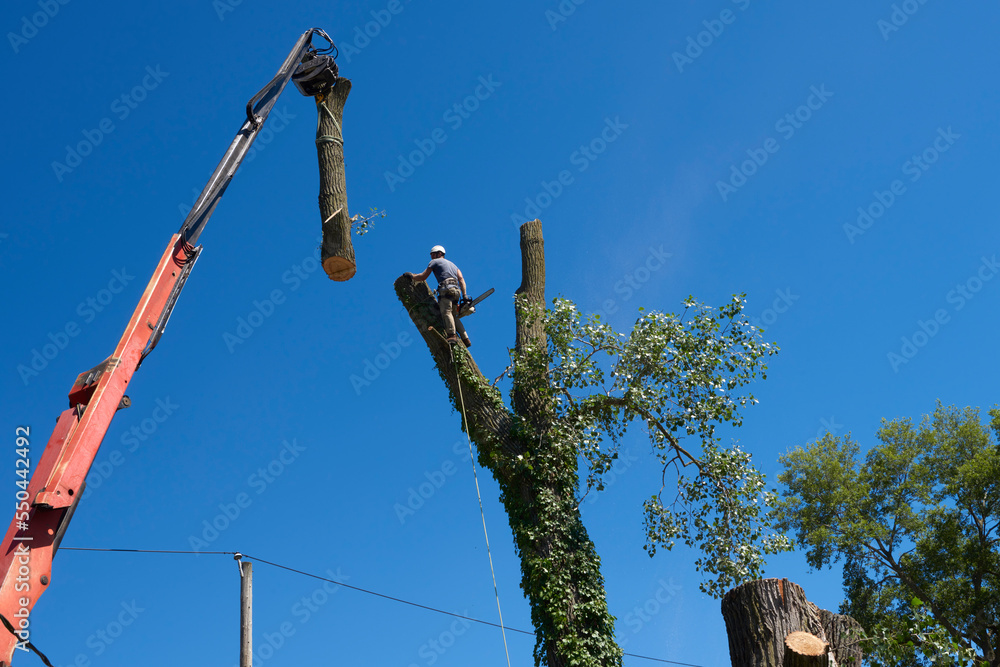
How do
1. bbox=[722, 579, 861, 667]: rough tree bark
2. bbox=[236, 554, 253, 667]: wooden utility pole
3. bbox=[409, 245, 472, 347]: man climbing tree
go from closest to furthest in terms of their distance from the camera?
1. bbox=[722, 579, 861, 667]: rough tree bark
2. bbox=[236, 554, 253, 667]: wooden utility pole
3. bbox=[409, 245, 472, 347]: man climbing tree

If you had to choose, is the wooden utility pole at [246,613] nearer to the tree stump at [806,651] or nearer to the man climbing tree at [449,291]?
the man climbing tree at [449,291]

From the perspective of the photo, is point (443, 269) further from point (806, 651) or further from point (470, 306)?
point (806, 651)

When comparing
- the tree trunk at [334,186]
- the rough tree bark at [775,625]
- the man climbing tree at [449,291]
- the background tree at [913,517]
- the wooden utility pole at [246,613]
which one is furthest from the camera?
the background tree at [913,517]

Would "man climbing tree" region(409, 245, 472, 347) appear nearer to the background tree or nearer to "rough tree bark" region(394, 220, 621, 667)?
"rough tree bark" region(394, 220, 621, 667)

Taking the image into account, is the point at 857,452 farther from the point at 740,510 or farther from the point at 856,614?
the point at 740,510

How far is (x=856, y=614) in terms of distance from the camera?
1878 centimetres

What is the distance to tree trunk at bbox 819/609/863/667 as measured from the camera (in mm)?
4844

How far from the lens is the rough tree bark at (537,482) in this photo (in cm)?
810

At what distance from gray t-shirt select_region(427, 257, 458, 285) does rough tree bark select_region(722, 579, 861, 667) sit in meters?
5.57

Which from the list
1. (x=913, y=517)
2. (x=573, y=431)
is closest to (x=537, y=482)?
(x=573, y=431)

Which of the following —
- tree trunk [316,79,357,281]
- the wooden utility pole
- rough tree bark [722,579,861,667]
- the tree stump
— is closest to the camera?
the tree stump

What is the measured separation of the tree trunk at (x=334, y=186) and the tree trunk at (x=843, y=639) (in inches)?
218

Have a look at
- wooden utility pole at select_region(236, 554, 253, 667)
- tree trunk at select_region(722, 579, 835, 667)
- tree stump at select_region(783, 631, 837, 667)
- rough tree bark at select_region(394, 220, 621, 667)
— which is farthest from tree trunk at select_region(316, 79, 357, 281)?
tree stump at select_region(783, 631, 837, 667)

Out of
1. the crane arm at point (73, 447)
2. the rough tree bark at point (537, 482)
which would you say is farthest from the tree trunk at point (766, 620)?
the crane arm at point (73, 447)
